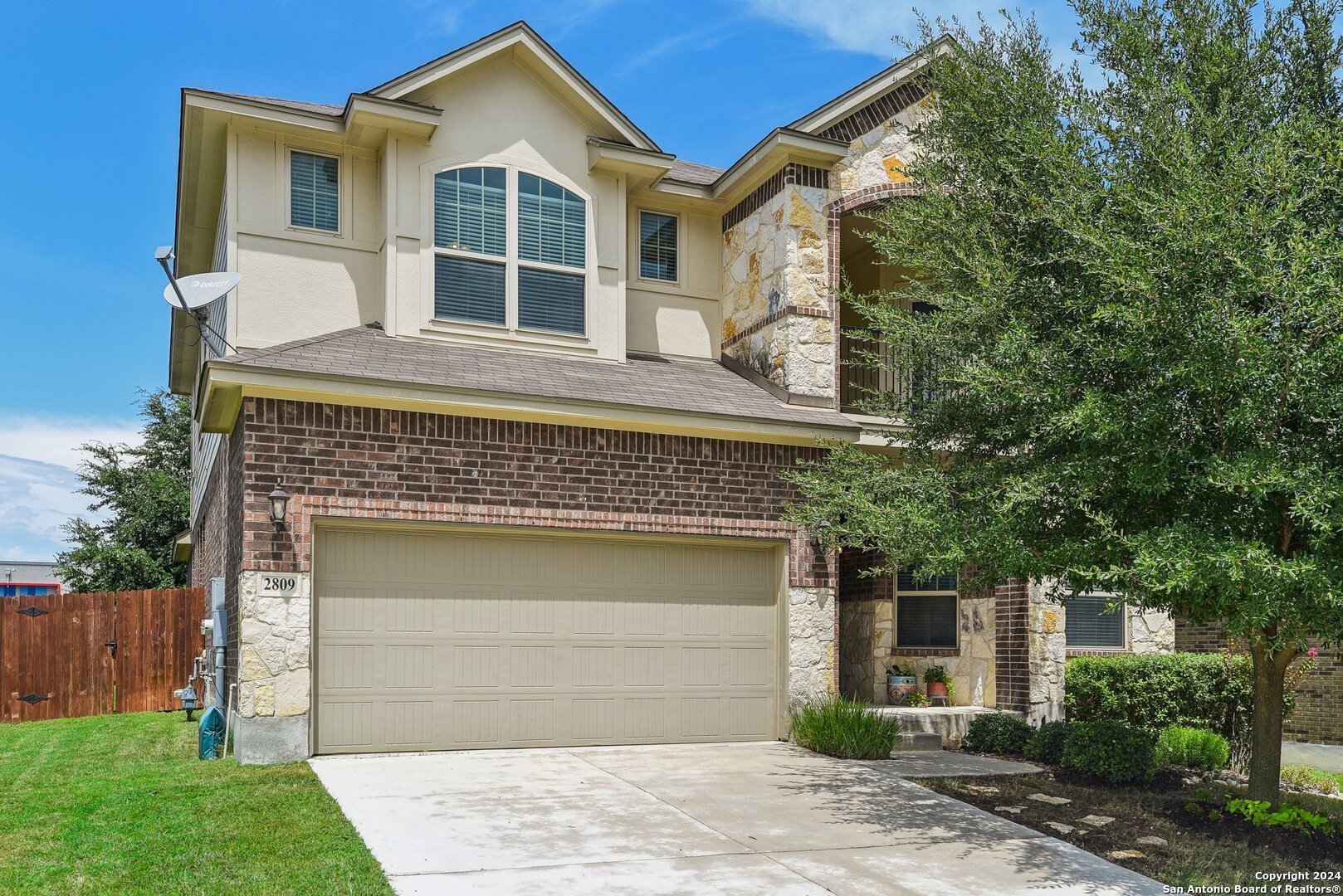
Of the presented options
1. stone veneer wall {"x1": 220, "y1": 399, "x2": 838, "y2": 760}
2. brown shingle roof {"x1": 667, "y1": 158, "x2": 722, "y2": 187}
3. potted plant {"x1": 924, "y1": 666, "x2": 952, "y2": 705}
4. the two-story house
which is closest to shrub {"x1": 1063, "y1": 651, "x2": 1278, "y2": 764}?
the two-story house

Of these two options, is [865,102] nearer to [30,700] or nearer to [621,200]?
[621,200]

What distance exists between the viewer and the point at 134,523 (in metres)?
29.9

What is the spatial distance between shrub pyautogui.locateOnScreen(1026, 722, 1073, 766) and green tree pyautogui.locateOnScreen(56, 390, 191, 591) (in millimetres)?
22808

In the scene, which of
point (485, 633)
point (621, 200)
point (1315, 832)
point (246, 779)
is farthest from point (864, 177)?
point (246, 779)

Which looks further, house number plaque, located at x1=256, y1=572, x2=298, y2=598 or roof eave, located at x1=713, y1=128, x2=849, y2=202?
roof eave, located at x1=713, y1=128, x2=849, y2=202

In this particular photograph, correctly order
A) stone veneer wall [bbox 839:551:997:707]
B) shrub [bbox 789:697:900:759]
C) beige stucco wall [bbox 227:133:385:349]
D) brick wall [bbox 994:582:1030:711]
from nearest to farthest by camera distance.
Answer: shrub [bbox 789:697:900:759], beige stucco wall [bbox 227:133:385:349], brick wall [bbox 994:582:1030:711], stone veneer wall [bbox 839:551:997:707]

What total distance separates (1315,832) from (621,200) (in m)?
9.80

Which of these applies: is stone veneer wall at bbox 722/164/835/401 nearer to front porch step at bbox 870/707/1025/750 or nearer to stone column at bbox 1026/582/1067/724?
stone column at bbox 1026/582/1067/724

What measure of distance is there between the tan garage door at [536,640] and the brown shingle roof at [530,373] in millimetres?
1522

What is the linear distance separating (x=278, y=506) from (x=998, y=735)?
26.6 ft

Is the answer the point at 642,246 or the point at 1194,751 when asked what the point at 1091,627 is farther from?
the point at 642,246

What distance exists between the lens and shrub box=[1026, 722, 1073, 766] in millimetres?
11992

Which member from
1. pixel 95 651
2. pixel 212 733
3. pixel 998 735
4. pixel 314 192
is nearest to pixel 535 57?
pixel 314 192

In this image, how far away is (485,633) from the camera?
460 inches
